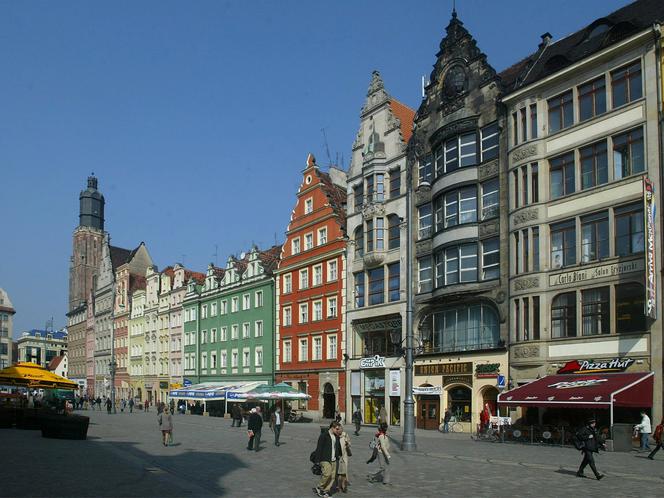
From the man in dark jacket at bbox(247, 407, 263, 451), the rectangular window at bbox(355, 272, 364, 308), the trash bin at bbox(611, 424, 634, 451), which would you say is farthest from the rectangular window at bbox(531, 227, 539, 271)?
the rectangular window at bbox(355, 272, 364, 308)

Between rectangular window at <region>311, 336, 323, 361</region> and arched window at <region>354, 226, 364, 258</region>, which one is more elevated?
arched window at <region>354, 226, 364, 258</region>

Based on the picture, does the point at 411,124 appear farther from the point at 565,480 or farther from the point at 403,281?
the point at 565,480

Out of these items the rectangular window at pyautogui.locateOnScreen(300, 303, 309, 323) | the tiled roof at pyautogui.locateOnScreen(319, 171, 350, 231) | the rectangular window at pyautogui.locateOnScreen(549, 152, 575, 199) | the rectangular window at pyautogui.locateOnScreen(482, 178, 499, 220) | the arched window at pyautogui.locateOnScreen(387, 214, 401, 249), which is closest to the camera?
the rectangular window at pyautogui.locateOnScreen(549, 152, 575, 199)

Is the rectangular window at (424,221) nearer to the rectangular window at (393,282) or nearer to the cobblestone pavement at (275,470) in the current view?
the rectangular window at (393,282)

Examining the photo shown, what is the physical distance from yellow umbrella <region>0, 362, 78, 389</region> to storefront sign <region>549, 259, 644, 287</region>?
25257mm

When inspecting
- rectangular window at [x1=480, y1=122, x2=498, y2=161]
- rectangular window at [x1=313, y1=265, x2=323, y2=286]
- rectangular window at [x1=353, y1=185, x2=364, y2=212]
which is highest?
rectangular window at [x1=480, y1=122, x2=498, y2=161]

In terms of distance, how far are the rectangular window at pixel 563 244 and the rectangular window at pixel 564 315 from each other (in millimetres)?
1602

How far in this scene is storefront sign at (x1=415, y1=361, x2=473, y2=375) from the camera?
44031mm

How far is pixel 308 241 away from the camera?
2437 inches

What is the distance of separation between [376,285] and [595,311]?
64.7ft

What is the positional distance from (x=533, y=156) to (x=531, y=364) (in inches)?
418

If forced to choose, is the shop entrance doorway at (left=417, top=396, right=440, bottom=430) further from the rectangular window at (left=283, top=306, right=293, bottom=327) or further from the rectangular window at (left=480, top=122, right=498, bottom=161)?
the rectangular window at (left=283, top=306, right=293, bottom=327)

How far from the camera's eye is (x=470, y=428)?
143ft

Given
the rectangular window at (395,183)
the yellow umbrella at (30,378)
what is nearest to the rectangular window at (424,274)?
the rectangular window at (395,183)
